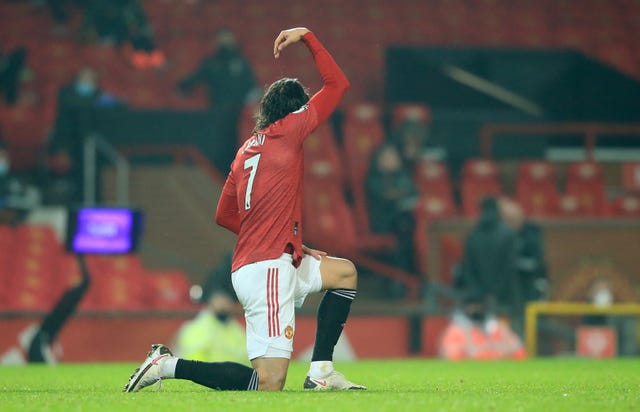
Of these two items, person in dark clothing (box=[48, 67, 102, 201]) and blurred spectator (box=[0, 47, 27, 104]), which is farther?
blurred spectator (box=[0, 47, 27, 104])

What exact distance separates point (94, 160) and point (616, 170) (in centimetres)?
712

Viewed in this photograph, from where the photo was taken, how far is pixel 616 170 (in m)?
17.5

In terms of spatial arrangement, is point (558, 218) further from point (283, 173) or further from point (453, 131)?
point (283, 173)

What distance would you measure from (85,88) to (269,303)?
996cm

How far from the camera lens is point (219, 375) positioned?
6.37m

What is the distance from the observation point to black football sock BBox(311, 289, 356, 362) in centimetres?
660

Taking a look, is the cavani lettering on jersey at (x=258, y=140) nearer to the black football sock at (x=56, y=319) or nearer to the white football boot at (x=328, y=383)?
the white football boot at (x=328, y=383)

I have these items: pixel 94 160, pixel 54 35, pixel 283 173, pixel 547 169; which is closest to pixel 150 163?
pixel 94 160

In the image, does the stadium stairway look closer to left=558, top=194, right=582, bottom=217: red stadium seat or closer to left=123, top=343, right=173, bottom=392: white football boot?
left=558, top=194, right=582, bottom=217: red stadium seat

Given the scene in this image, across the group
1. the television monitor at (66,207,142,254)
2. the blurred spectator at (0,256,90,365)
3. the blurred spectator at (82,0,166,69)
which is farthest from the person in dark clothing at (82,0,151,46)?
the television monitor at (66,207,142,254)

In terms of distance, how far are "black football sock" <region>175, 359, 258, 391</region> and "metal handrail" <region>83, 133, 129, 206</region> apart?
29.6 ft

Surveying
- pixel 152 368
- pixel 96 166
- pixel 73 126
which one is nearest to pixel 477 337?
pixel 96 166

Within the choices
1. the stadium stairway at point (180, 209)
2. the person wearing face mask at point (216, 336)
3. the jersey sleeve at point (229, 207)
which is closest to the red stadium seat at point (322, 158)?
the stadium stairway at point (180, 209)

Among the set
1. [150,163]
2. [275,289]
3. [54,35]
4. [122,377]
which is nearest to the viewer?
[275,289]
